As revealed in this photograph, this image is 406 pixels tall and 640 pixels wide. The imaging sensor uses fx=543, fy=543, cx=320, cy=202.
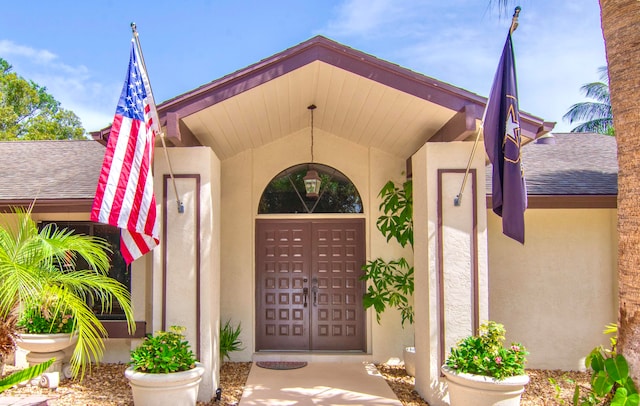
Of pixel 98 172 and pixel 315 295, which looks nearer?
pixel 315 295

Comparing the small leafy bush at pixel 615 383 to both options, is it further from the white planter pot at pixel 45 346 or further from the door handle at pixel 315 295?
the white planter pot at pixel 45 346

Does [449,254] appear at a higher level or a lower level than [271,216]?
lower

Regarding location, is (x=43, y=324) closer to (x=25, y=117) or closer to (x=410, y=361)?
(x=410, y=361)

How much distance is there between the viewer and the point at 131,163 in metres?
5.15

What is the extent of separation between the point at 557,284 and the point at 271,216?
4.73 m

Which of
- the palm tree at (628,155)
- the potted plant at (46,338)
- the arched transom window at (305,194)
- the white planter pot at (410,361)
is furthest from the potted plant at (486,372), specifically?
the potted plant at (46,338)

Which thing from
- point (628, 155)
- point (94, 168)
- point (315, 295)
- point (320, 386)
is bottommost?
point (320, 386)

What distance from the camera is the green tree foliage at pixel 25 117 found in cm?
2539

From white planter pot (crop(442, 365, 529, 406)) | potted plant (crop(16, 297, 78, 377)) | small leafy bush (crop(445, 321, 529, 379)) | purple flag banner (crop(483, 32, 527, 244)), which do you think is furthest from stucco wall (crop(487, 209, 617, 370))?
potted plant (crop(16, 297, 78, 377))

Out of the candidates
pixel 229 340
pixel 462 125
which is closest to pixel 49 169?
pixel 229 340

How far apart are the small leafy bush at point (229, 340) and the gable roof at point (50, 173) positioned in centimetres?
280

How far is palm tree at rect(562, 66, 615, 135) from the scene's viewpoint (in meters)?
30.4

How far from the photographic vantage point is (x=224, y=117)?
705 cm

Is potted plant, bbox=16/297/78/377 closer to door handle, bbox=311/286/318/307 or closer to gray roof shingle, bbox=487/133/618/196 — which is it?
door handle, bbox=311/286/318/307
